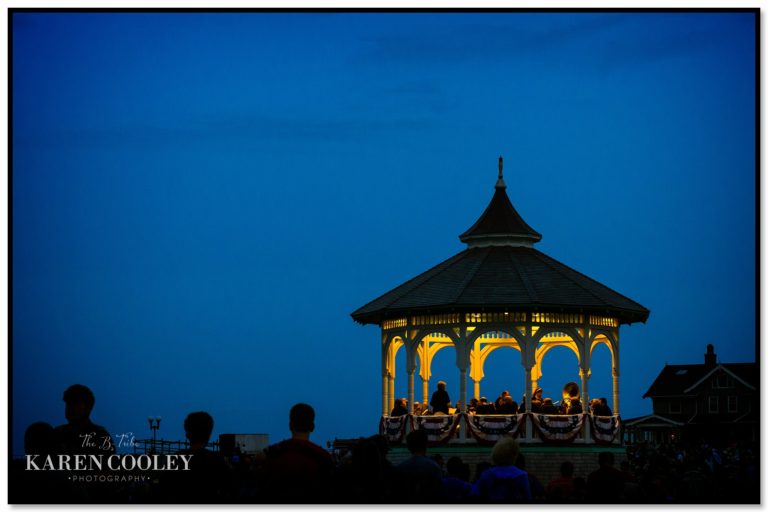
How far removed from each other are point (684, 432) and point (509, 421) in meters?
50.9

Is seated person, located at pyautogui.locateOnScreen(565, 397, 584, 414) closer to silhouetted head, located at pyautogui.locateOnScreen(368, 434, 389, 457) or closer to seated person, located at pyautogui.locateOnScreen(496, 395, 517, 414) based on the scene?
seated person, located at pyautogui.locateOnScreen(496, 395, 517, 414)

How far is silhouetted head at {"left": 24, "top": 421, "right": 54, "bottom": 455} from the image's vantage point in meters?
15.7

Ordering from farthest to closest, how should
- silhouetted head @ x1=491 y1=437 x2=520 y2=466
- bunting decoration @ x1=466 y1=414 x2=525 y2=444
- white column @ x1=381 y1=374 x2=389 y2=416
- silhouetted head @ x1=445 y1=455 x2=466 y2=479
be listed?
white column @ x1=381 y1=374 x2=389 y2=416 < bunting decoration @ x1=466 y1=414 x2=525 y2=444 < silhouetted head @ x1=445 y1=455 x2=466 y2=479 < silhouetted head @ x1=491 y1=437 x2=520 y2=466

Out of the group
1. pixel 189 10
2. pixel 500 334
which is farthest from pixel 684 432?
pixel 189 10

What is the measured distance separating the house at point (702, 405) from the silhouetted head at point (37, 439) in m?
67.1

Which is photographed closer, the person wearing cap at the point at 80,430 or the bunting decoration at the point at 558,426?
the person wearing cap at the point at 80,430

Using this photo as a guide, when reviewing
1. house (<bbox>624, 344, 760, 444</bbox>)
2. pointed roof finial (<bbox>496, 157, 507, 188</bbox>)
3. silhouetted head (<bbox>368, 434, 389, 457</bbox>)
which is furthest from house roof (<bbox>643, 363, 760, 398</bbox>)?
silhouetted head (<bbox>368, 434, 389, 457</bbox>)

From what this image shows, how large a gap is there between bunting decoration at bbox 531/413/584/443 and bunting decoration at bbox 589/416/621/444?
0.37 meters

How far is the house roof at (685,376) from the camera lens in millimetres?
87438

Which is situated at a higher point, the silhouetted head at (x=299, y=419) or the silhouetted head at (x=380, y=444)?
the silhouetted head at (x=299, y=419)

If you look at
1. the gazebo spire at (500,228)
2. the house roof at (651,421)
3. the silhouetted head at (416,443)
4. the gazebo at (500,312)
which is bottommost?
the house roof at (651,421)

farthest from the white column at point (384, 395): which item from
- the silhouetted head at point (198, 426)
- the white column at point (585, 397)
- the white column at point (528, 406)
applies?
the silhouetted head at point (198, 426)

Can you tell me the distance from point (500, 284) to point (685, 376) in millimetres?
58873

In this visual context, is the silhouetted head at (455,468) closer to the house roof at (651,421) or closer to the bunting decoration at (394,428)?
the bunting decoration at (394,428)
